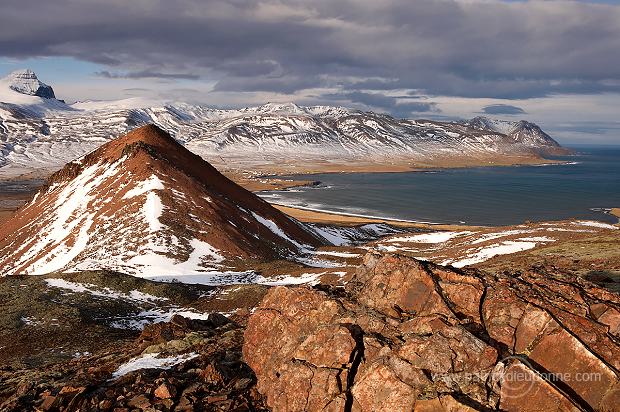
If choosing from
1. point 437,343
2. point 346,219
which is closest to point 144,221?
point 437,343

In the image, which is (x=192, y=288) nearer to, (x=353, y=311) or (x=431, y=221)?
(x=353, y=311)

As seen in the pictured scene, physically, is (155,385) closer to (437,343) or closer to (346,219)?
(437,343)

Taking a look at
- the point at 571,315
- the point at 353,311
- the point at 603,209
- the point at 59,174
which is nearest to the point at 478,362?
the point at 571,315

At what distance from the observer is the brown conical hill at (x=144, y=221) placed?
5741 cm

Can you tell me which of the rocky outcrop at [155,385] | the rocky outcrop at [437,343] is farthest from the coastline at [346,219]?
the rocky outcrop at [437,343]

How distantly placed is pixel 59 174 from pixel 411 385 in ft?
322

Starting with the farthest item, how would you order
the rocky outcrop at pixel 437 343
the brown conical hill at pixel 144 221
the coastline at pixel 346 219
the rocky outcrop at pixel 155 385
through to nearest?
the coastline at pixel 346 219
the brown conical hill at pixel 144 221
the rocky outcrop at pixel 155 385
the rocky outcrop at pixel 437 343

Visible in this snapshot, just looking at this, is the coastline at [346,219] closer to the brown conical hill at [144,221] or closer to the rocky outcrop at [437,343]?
the brown conical hill at [144,221]

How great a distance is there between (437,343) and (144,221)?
57022 mm

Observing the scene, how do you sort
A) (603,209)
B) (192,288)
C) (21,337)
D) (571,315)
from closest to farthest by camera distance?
(571,315) < (21,337) < (192,288) < (603,209)

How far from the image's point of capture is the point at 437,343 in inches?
506

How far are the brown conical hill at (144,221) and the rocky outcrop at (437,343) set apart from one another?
4085cm

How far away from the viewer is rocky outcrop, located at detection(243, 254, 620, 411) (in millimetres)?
11609

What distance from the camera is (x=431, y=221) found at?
146875mm
